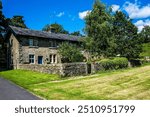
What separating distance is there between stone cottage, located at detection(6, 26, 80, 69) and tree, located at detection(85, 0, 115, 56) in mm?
6943

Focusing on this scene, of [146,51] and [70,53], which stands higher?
[146,51]

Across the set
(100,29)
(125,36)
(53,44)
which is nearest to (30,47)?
(53,44)

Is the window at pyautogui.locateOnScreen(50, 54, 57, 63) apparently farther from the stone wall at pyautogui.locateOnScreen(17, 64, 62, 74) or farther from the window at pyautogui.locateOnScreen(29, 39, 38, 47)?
the stone wall at pyautogui.locateOnScreen(17, 64, 62, 74)

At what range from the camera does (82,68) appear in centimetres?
2962

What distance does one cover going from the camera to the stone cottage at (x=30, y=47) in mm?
39969

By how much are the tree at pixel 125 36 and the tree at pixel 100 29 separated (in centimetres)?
308

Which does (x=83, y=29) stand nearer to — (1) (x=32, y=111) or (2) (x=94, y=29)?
(2) (x=94, y=29)

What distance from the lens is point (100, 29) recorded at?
137 ft

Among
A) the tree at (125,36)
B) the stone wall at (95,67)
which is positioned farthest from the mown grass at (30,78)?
the tree at (125,36)

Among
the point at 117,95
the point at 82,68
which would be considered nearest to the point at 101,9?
the point at 82,68

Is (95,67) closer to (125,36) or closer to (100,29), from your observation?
(100,29)

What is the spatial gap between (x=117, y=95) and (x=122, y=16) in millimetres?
34211

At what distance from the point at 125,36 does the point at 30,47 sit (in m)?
18.5

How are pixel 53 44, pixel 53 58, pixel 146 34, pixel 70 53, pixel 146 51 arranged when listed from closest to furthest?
pixel 70 53
pixel 53 44
pixel 53 58
pixel 146 51
pixel 146 34
